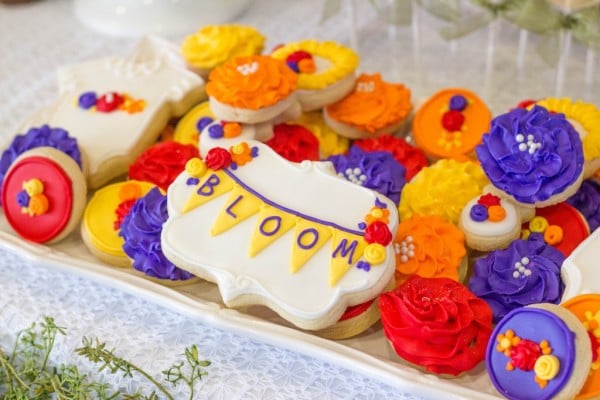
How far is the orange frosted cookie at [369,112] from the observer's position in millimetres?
1271

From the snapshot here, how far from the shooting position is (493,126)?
1062 mm

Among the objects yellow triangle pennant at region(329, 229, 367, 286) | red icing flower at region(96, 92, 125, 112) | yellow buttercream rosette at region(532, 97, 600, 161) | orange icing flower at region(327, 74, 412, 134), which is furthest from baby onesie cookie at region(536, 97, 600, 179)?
red icing flower at region(96, 92, 125, 112)

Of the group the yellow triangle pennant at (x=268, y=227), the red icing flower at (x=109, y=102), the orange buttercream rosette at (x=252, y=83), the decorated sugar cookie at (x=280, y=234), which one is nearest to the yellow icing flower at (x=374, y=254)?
the decorated sugar cookie at (x=280, y=234)

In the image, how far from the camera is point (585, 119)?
1.12m

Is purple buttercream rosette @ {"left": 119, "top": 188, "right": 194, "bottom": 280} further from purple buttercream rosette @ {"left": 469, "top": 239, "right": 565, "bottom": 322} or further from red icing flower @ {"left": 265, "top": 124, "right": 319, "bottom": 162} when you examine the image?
purple buttercream rosette @ {"left": 469, "top": 239, "right": 565, "bottom": 322}

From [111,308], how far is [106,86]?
18.7 inches

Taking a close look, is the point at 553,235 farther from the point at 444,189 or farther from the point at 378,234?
the point at 378,234

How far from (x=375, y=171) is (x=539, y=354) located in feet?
1.35

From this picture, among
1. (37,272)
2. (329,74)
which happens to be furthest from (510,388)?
(37,272)

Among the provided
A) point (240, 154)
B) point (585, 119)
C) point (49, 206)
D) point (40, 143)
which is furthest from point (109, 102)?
point (585, 119)

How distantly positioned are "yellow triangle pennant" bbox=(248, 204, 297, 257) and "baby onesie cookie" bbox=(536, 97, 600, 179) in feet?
1.41

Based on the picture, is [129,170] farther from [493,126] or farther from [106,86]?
[493,126]

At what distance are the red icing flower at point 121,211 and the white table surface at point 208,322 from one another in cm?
9

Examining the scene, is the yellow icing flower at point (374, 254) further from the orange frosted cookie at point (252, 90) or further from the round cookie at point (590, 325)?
the orange frosted cookie at point (252, 90)
